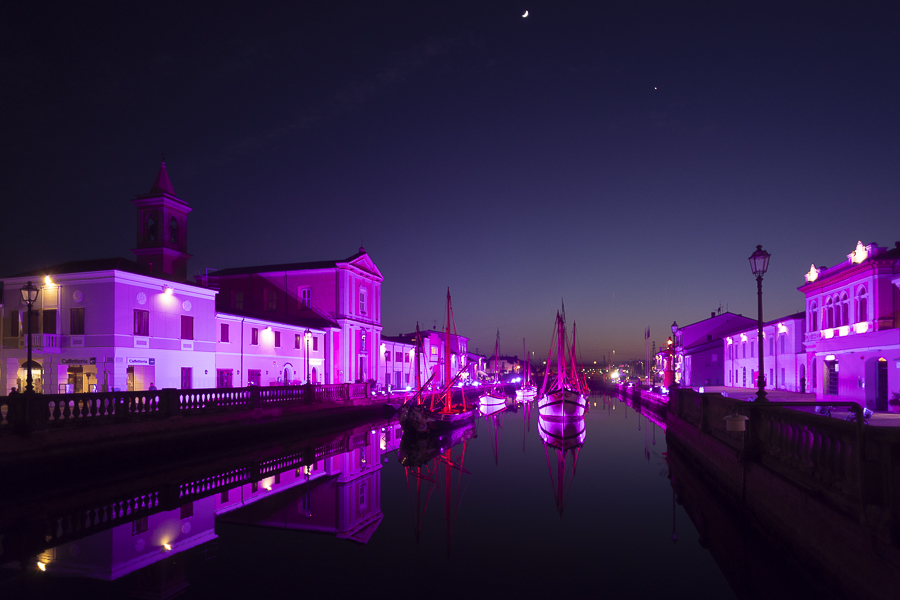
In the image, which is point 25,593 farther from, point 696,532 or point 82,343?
point 82,343

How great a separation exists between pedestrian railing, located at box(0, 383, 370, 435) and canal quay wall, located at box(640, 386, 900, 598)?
774 inches

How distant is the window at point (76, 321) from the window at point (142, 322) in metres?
2.54

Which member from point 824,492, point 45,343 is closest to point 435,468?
point 824,492

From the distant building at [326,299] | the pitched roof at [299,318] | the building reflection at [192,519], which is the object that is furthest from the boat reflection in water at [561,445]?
the pitched roof at [299,318]

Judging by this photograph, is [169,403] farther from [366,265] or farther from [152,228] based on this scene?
[366,265]

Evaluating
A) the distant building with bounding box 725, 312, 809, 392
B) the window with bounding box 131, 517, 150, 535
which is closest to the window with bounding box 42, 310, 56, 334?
the window with bounding box 131, 517, 150, 535

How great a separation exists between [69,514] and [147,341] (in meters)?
19.4

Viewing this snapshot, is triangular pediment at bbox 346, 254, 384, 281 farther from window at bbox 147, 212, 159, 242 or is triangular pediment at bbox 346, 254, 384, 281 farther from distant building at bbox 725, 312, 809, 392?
distant building at bbox 725, 312, 809, 392

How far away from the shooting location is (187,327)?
34.4m

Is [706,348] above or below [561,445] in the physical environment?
above

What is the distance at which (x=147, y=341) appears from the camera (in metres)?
31.4

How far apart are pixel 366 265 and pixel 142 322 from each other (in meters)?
29.2

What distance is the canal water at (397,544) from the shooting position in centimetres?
1011

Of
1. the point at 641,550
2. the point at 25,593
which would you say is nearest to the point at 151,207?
the point at 25,593
